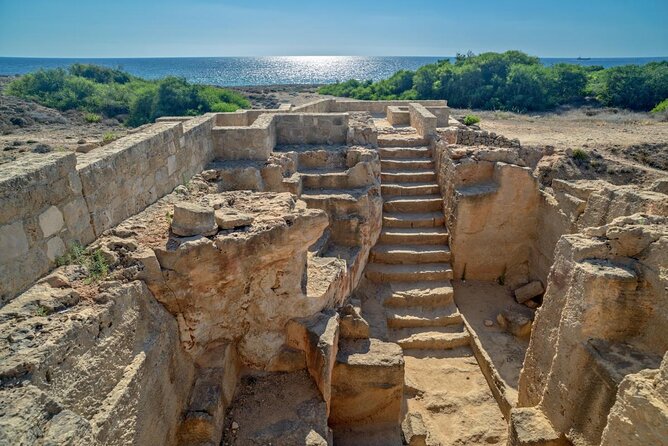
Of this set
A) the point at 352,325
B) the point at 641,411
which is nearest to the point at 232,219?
the point at 352,325

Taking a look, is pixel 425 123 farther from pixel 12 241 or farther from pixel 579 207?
pixel 12 241

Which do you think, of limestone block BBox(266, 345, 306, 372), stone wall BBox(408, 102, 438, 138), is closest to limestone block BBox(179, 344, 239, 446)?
limestone block BBox(266, 345, 306, 372)

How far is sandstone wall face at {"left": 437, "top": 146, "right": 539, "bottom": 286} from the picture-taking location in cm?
856

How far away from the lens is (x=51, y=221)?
11.6 feet

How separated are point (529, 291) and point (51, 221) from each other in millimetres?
7935

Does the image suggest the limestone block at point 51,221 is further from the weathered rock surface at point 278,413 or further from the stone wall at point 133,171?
the weathered rock surface at point 278,413

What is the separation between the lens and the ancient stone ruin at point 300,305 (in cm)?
326

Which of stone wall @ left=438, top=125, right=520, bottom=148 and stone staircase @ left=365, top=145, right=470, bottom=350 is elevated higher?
stone wall @ left=438, top=125, right=520, bottom=148

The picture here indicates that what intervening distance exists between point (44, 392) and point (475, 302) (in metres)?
7.37

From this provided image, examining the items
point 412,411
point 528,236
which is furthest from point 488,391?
point 528,236

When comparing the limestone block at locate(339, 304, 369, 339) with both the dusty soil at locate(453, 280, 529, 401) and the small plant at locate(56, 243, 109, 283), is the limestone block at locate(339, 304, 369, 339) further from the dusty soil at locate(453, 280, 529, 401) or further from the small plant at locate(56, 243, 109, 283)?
the small plant at locate(56, 243, 109, 283)

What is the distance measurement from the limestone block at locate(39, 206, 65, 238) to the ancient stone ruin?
3cm

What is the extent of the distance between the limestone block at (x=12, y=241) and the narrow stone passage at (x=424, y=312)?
4.96m

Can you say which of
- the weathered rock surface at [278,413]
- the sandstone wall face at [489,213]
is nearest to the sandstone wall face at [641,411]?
the weathered rock surface at [278,413]
